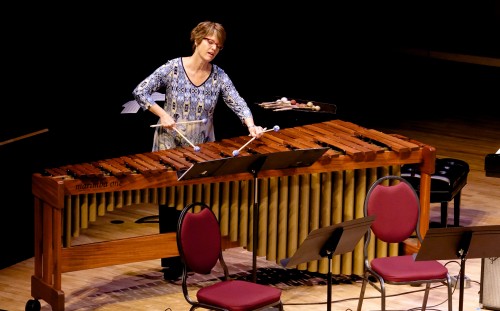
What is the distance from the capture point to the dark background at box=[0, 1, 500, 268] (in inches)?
282

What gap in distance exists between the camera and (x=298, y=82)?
35.9 feet

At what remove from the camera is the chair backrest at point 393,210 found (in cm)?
613

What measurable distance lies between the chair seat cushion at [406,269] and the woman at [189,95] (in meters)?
1.13

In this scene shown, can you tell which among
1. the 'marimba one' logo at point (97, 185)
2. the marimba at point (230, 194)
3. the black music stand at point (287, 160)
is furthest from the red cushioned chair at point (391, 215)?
the 'marimba one' logo at point (97, 185)

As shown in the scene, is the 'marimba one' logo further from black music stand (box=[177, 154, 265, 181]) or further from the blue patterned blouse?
the blue patterned blouse

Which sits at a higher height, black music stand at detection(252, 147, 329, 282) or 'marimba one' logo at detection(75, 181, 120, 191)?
black music stand at detection(252, 147, 329, 282)

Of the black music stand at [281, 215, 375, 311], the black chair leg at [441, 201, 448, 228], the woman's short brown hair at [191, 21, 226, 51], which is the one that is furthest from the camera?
the black chair leg at [441, 201, 448, 228]

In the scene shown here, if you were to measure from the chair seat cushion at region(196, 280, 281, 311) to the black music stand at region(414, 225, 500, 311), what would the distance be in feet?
2.55

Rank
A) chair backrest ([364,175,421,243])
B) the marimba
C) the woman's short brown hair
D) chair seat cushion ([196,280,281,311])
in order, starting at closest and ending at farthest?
chair seat cushion ([196,280,281,311]) < the marimba < chair backrest ([364,175,421,243]) < the woman's short brown hair

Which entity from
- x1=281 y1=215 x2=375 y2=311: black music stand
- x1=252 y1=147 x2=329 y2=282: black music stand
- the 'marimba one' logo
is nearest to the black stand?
x1=252 y1=147 x2=329 y2=282: black music stand

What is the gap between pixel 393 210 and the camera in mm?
6156

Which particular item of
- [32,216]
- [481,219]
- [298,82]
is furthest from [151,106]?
[298,82]

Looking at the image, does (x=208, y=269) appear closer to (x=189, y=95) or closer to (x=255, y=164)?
(x=255, y=164)

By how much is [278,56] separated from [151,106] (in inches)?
171
